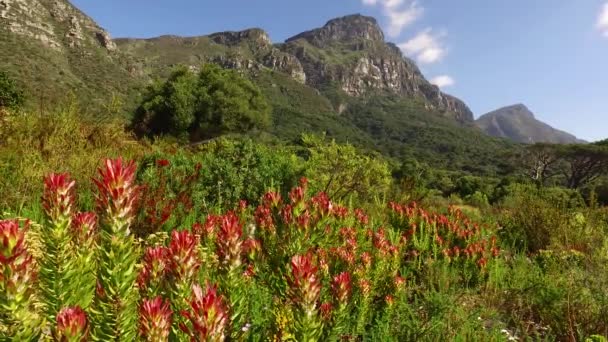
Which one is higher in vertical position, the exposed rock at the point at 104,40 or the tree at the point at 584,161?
the exposed rock at the point at 104,40

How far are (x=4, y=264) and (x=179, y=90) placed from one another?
29.7 meters

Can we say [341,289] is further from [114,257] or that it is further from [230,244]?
[114,257]

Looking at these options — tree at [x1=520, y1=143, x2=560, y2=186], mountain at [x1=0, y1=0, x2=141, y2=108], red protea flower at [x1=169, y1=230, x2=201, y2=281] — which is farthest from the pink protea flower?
mountain at [x1=0, y1=0, x2=141, y2=108]

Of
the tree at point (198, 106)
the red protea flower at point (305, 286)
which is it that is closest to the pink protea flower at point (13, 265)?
the red protea flower at point (305, 286)

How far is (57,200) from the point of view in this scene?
1335 mm

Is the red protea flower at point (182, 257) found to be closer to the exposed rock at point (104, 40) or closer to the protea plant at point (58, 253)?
the protea plant at point (58, 253)

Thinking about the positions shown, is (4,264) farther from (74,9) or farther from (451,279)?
(74,9)

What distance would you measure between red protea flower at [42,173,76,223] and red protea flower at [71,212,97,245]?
50 mm

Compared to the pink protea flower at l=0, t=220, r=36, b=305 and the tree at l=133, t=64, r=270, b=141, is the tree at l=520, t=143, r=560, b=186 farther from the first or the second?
the pink protea flower at l=0, t=220, r=36, b=305

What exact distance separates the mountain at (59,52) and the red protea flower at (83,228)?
64155mm

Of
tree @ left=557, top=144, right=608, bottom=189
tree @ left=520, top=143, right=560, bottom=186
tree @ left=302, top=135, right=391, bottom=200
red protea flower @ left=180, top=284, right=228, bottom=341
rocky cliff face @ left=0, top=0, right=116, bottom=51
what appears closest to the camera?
red protea flower @ left=180, top=284, right=228, bottom=341

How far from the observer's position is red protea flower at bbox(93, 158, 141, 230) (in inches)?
49.9

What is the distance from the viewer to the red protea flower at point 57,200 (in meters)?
1.33

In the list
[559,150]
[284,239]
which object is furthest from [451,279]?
[559,150]
